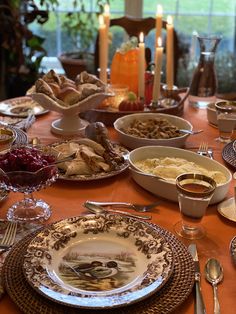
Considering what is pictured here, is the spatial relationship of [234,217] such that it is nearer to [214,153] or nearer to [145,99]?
[214,153]

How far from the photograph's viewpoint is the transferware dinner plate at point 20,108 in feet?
→ 6.23

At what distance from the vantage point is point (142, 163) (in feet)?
4.59

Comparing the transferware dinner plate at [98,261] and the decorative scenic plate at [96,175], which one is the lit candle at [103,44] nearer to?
the decorative scenic plate at [96,175]

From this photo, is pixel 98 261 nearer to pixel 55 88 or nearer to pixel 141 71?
pixel 55 88

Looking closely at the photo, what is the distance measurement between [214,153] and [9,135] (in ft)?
2.12

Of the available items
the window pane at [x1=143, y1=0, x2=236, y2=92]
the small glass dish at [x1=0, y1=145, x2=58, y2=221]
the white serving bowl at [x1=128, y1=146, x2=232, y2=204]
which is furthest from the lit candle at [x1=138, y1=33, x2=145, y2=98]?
the window pane at [x1=143, y1=0, x2=236, y2=92]

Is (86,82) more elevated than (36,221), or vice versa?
(86,82)

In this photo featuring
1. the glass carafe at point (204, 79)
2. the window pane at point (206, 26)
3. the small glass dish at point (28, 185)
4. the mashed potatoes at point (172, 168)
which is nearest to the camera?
the small glass dish at point (28, 185)

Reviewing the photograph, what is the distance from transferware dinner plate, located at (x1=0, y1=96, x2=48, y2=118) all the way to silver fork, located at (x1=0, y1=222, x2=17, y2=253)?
834 millimetres

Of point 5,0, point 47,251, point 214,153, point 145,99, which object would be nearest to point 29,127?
point 145,99

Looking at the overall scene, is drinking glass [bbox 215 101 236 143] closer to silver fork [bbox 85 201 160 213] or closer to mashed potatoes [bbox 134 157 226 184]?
mashed potatoes [bbox 134 157 226 184]

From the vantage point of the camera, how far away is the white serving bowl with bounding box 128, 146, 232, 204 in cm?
122

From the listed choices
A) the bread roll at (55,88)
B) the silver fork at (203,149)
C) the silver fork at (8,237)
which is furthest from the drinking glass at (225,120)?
the silver fork at (8,237)

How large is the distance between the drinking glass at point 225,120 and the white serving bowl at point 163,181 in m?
0.30
